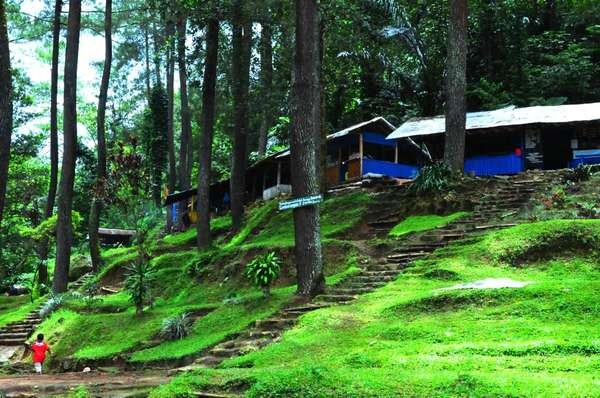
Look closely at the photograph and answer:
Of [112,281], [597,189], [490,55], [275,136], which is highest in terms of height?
[490,55]

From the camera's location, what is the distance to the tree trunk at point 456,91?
1994 centimetres

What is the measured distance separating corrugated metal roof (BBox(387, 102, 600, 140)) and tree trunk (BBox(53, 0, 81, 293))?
40.9 feet

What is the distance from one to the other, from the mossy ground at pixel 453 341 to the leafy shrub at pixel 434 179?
19.8ft

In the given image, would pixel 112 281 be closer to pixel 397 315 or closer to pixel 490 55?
pixel 397 315

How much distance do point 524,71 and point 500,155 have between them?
27.3ft

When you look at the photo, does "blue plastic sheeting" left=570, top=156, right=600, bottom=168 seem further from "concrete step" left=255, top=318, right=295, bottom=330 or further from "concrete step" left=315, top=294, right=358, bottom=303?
"concrete step" left=255, top=318, right=295, bottom=330

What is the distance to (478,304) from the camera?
380 inches

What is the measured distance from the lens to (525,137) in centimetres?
2405

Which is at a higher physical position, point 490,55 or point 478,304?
point 490,55

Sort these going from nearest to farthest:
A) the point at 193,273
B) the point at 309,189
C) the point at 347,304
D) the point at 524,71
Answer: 1. the point at 347,304
2. the point at 309,189
3. the point at 193,273
4. the point at 524,71

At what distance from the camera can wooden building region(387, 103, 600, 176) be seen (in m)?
23.1

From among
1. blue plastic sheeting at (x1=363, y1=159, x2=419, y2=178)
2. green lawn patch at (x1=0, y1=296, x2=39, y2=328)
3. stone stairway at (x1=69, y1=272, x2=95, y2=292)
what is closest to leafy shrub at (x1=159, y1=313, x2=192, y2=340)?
green lawn patch at (x1=0, y1=296, x2=39, y2=328)

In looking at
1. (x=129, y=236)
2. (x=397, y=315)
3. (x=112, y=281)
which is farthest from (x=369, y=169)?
(x=129, y=236)

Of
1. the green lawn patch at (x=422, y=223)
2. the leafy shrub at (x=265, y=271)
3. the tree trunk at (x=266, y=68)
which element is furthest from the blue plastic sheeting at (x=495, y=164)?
the leafy shrub at (x=265, y=271)
